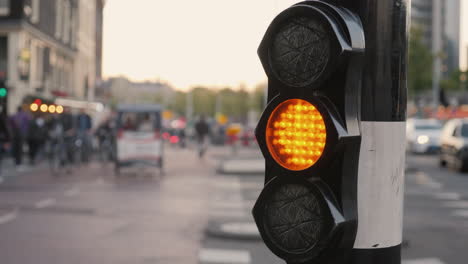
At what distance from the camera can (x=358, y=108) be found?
170 centimetres

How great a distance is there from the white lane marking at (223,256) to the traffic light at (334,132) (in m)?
5.32

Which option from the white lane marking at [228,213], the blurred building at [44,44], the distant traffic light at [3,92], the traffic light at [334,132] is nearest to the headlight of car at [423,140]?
the blurred building at [44,44]

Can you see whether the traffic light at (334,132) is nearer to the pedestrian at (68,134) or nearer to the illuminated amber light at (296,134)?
the illuminated amber light at (296,134)

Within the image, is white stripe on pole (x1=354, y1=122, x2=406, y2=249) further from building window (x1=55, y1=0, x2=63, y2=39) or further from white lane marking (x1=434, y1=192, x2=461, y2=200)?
building window (x1=55, y1=0, x2=63, y2=39)

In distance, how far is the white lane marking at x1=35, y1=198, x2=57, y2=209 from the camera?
11.4 metres

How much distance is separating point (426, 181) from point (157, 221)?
9.97 metres

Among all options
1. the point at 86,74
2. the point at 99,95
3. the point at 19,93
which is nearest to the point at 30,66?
the point at 19,93

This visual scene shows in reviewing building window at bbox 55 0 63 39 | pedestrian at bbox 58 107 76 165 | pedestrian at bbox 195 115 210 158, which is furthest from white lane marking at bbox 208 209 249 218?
building window at bbox 55 0 63 39

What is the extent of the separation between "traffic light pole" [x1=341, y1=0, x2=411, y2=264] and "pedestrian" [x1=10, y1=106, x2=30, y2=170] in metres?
17.5

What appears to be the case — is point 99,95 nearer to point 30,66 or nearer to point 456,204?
point 30,66

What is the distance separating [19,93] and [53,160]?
1616cm

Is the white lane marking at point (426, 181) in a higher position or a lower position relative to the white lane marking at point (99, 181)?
higher

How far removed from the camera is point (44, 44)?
37281 millimetres

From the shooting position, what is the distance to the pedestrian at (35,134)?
2103 cm
